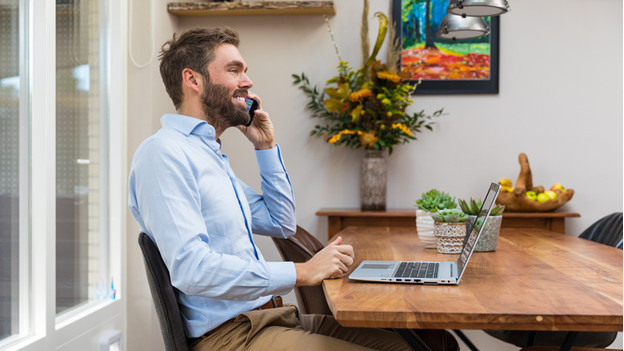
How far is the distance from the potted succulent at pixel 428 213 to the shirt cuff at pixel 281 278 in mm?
902

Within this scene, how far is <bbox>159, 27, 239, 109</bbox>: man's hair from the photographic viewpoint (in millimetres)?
1854

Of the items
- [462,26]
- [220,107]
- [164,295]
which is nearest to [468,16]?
[462,26]

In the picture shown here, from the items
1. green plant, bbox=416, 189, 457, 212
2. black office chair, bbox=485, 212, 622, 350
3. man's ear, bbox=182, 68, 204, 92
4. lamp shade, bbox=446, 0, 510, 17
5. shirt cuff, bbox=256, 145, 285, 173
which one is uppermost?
lamp shade, bbox=446, 0, 510, 17

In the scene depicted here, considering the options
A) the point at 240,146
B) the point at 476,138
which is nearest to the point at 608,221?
the point at 476,138

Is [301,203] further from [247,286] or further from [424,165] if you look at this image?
[247,286]

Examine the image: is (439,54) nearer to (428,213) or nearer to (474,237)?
(428,213)

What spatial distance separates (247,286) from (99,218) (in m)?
1.68

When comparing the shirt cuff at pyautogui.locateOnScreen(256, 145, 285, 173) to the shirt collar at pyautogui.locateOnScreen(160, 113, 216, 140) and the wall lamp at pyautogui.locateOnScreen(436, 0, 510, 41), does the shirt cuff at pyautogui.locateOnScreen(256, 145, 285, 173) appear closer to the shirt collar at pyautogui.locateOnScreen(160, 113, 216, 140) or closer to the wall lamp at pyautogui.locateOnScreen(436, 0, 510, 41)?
the shirt collar at pyautogui.locateOnScreen(160, 113, 216, 140)

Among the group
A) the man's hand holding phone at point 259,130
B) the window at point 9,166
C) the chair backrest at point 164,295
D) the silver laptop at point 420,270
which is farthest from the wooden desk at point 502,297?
the window at point 9,166

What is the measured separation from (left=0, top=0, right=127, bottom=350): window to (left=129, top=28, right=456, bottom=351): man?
62 cm

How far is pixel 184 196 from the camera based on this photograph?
148cm

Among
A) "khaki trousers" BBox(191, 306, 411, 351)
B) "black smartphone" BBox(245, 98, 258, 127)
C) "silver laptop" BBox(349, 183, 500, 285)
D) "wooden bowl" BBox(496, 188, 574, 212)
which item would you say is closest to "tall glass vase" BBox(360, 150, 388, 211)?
"wooden bowl" BBox(496, 188, 574, 212)

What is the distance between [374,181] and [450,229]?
1.61 m

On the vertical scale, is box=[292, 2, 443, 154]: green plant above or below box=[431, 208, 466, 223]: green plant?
above
